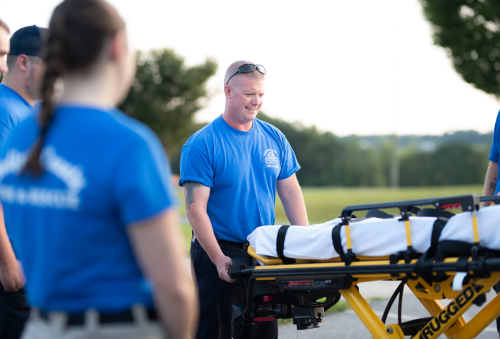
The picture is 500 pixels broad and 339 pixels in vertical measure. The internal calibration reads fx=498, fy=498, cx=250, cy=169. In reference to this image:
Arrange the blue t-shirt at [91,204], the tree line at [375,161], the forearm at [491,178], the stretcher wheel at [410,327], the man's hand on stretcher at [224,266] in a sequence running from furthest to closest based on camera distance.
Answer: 1. the tree line at [375,161]
2. the forearm at [491,178]
3. the man's hand on stretcher at [224,266]
4. the stretcher wheel at [410,327]
5. the blue t-shirt at [91,204]

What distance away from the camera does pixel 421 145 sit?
230 ft

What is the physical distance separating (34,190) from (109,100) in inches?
13.3

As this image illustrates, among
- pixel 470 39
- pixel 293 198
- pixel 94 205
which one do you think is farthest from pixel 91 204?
pixel 470 39

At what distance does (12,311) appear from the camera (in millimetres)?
2932

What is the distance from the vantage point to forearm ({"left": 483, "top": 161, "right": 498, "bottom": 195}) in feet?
14.1

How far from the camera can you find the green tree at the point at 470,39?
1706 centimetres

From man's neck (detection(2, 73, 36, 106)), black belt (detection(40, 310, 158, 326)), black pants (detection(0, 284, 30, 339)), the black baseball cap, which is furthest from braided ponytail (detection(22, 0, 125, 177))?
black pants (detection(0, 284, 30, 339))

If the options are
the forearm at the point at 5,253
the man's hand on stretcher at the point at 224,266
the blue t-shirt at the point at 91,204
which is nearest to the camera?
the blue t-shirt at the point at 91,204

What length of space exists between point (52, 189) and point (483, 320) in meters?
2.72

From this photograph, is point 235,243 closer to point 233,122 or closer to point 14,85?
point 233,122

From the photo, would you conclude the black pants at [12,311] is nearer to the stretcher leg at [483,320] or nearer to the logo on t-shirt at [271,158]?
the logo on t-shirt at [271,158]

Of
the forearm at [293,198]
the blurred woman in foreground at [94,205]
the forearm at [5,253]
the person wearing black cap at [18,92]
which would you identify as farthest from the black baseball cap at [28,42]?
the forearm at [293,198]

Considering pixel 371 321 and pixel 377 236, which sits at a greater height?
pixel 377 236

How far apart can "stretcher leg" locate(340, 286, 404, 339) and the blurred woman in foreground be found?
6.27 ft
